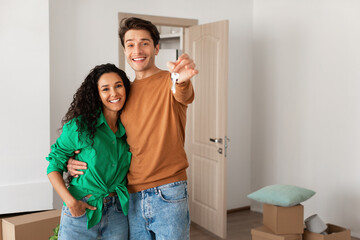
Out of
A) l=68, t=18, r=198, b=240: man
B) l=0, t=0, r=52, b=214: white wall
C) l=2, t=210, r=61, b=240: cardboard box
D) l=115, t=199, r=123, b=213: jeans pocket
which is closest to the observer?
l=68, t=18, r=198, b=240: man

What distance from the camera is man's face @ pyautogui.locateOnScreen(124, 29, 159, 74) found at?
170 cm

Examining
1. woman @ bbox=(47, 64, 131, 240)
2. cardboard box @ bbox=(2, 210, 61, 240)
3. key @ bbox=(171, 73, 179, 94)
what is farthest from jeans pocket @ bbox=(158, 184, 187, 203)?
cardboard box @ bbox=(2, 210, 61, 240)

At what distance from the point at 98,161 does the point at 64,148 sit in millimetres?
164

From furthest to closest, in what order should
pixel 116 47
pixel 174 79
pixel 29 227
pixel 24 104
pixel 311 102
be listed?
1. pixel 311 102
2. pixel 116 47
3. pixel 24 104
4. pixel 29 227
5. pixel 174 79

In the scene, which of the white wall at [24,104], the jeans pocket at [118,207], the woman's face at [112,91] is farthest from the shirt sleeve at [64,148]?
the white wall at [24,104]

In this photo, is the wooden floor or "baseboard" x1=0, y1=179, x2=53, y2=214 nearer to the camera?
"baseboard" x1=0, y1=179, x2=53, y2=214

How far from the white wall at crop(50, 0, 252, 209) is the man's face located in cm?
230

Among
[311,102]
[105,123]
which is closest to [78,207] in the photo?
[105,123]

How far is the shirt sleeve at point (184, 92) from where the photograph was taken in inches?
61.8

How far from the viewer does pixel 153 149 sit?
66.5 inches

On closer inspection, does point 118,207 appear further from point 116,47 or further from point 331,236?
point 116,47

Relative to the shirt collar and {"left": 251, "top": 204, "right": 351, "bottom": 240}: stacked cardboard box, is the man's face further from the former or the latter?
{"left": 251, "top": 204, "right": 351, "bottom": 240}: stacked cardboard box

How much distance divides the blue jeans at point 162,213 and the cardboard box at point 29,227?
1431 mm

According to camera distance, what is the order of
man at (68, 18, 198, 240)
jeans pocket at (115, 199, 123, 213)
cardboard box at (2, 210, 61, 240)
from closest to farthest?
man at (68, 18, 198, 240) → jeans pocket at (115, 199, 123, 213) → cardboard box at (2, 210, 61, 240)
